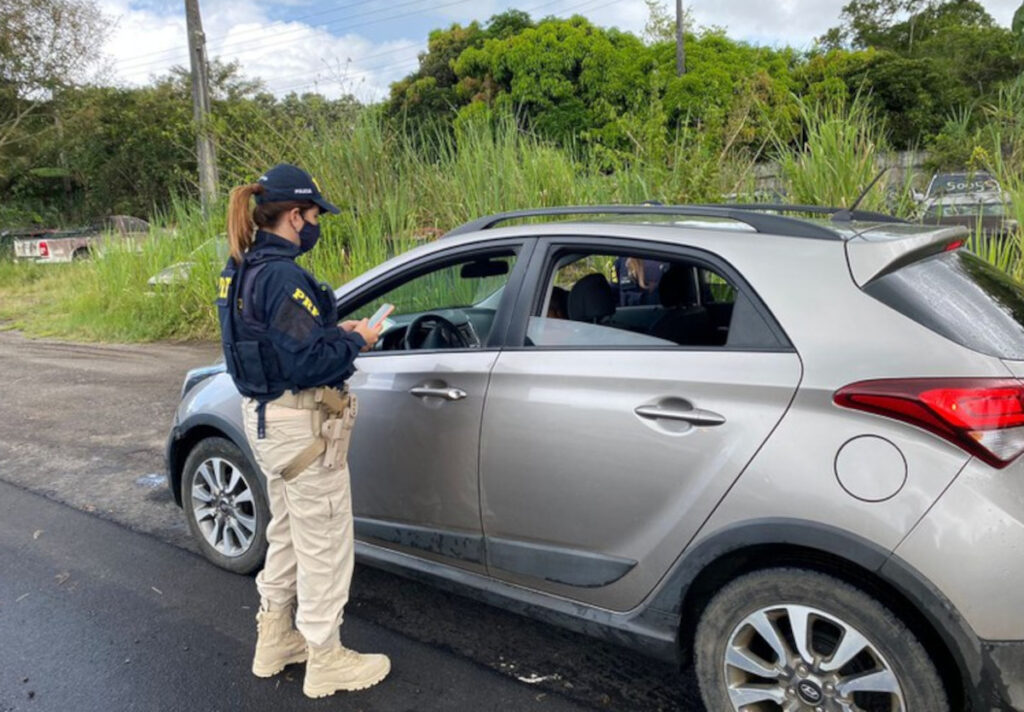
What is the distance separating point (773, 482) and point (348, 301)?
1.95m

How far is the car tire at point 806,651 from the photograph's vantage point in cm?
203

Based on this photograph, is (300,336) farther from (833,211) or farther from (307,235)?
(833,211)

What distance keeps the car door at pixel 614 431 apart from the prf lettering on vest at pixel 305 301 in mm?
660

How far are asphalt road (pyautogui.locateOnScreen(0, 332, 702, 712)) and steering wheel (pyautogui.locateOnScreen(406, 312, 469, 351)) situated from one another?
43.6 inches

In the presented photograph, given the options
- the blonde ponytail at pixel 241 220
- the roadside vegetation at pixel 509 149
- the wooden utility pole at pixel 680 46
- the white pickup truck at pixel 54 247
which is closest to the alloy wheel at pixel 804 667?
the blonde ponytail at pixel 241 220

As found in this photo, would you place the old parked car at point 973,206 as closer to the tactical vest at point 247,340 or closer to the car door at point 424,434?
the car door at point 424,434

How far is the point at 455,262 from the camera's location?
320cm

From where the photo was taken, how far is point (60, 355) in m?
10.5

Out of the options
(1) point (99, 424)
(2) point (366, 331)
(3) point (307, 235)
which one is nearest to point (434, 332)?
(2) point (366, 331)

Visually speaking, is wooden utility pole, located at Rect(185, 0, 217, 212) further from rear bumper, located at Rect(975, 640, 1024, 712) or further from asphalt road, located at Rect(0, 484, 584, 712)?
rear bumper, located at Rect(975, 640, 1024, 712)

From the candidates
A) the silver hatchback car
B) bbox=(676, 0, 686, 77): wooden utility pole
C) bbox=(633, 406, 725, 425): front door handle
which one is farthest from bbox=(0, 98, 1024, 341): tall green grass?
bbox=(676, 0, 686, 77): wooden utility pole

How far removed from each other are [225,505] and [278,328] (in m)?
1.56

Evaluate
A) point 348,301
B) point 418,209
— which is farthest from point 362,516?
point 418,209

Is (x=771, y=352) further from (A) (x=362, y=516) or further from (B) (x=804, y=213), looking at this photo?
(A) (x=362, y=516)
